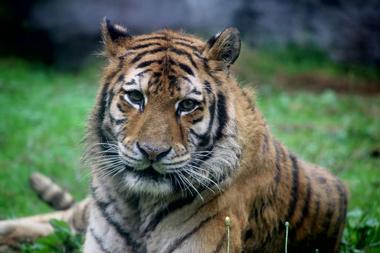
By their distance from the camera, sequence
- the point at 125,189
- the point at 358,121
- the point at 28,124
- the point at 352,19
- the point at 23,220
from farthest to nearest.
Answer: the point at 352,19
the point at 358,121
the point at 28,124
the point at 23,220
the point at 125,189

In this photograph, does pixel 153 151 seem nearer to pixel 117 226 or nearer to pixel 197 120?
pixel 197 120

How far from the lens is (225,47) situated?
3943 mm

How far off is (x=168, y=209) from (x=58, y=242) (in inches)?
53.1

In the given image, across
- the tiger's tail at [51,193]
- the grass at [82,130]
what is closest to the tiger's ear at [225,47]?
the grass at [82,130]

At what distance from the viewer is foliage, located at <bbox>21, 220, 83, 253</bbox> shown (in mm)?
4827

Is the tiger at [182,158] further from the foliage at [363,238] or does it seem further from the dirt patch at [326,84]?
the dirt patch at [326,84]

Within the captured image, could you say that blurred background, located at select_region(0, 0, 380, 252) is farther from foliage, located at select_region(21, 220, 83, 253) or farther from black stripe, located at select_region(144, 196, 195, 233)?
black stripe, located at select_region(144, 196, 195, 233)

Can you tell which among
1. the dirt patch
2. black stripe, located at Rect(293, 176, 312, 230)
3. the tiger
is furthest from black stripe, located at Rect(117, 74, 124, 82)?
the dirt patch

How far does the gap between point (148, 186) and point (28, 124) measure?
5643 millimetres

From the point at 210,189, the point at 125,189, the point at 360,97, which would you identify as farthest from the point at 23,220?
the point at 360,97

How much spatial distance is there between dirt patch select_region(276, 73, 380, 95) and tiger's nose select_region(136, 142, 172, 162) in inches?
350

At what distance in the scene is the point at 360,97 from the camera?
1147cm

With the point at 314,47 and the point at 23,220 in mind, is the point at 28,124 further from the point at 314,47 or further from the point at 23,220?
the point at 314,47

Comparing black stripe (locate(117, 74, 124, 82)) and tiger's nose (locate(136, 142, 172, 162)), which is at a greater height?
black stripe (locate(117, 74, 124, 82))
